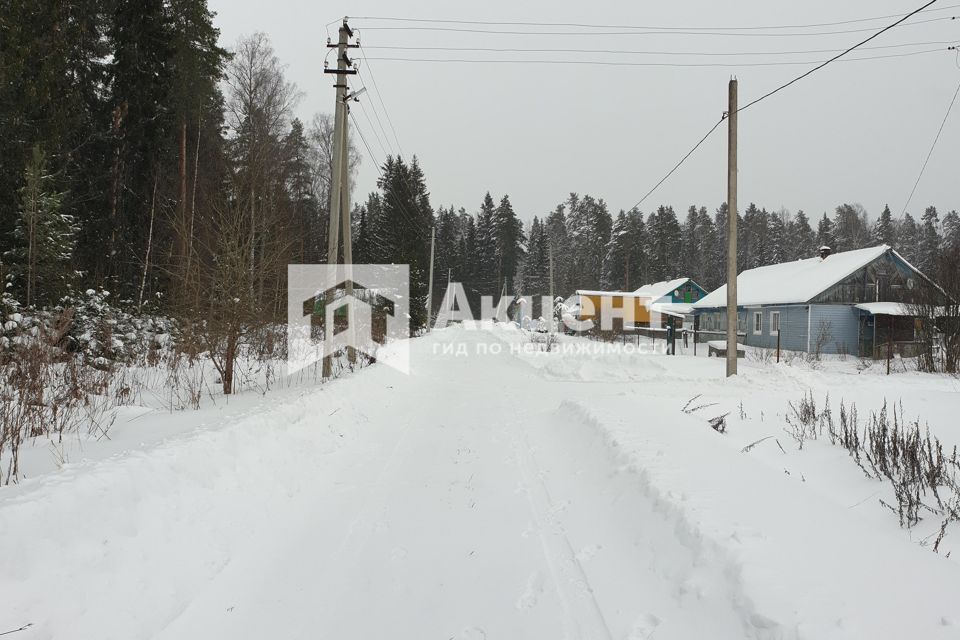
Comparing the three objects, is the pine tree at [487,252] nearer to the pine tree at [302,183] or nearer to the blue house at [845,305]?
the pine tree at [302,183]

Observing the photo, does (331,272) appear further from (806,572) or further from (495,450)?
(806,572)

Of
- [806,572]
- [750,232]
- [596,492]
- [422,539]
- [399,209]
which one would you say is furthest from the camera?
[750,232]

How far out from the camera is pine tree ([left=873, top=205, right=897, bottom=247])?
62.6 meters

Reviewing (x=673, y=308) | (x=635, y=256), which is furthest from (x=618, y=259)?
(x=673, y=308)

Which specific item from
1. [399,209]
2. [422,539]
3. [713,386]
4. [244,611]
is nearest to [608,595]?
[422,539]

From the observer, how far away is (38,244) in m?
9.99

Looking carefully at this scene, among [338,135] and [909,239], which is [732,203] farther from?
[909,239]

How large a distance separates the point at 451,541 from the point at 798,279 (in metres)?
32.0

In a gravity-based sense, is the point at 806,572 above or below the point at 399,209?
below

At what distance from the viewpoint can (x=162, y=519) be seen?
313 cm

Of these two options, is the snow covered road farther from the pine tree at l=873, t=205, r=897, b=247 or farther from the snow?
the pine tree at l=873, t=205, r=897, b=247

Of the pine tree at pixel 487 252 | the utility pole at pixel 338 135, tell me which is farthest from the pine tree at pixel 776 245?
the utility pole at pixel 338 135

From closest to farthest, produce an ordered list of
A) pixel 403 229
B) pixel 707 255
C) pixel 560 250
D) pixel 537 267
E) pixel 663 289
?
pixel 403 229 < pixel 663 289 < pixel 537 267 < pixel 707 255 < pixel 560 250

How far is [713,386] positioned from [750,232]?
73.4 m
